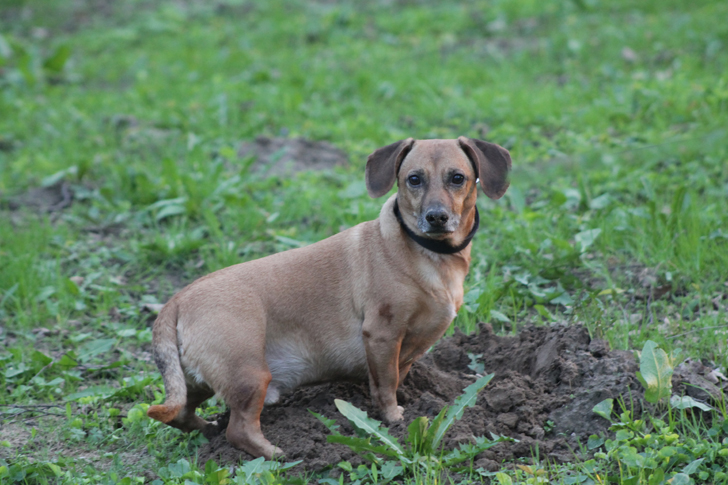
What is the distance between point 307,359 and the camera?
149 inches

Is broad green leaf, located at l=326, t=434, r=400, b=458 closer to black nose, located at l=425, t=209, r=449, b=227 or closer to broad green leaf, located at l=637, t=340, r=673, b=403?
black nose, located at l=425, t=209, r=449, b=227

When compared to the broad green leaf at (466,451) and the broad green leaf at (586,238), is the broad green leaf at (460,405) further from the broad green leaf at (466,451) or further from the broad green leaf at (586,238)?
the broad green leaf at (586,238)

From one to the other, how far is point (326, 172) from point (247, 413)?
4.00m

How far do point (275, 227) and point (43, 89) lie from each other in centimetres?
612

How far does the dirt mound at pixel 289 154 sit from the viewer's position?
729cm

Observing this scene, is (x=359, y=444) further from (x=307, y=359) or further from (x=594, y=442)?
(x=594, y=442)

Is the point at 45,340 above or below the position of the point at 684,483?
below

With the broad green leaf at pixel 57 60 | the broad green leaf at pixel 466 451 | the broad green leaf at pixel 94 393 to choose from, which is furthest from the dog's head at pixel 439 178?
the broad green leaf at pixel 57 60

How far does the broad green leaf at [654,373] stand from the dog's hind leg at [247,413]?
178 cm

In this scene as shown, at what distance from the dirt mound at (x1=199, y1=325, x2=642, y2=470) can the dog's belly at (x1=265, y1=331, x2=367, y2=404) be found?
186mm

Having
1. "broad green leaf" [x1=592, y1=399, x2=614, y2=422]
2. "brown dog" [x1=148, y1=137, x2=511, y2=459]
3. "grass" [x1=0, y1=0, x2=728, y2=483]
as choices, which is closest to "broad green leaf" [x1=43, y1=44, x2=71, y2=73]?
"grass" [x1=0, y1=0, x2=728, y2=483]

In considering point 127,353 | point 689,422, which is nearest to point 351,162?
point 127,353

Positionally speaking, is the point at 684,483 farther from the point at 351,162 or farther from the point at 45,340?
the point at 351,162

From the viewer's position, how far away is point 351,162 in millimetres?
7434
